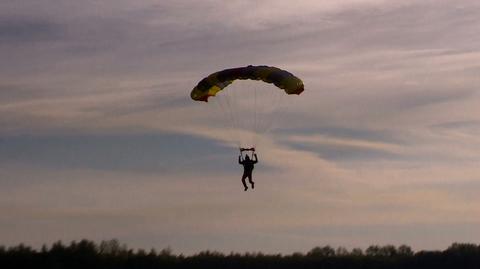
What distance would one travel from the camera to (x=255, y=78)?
220ft

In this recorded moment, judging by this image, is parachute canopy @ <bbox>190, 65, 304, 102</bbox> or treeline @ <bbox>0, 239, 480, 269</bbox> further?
treeline @ <bbox>0, 239, 480, 269</bbox>

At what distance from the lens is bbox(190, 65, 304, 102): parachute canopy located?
219 feet

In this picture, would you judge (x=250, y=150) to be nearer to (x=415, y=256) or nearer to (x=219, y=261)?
(x=219, y=261)

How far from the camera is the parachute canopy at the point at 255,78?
Result: 66.8m

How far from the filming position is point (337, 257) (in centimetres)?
11406

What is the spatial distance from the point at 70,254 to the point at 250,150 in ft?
141

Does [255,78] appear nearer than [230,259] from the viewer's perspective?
Yes

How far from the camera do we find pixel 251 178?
66.4 meters

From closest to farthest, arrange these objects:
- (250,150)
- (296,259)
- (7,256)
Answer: (250,150) < (7,256) < (296,259)

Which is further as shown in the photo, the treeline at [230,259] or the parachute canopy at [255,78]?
the treeline at [230,259]

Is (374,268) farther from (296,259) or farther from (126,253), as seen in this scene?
(126,253)

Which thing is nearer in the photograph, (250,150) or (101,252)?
(250,150)

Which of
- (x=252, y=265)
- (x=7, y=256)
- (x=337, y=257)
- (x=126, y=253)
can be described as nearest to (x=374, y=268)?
(x=337, y=257)

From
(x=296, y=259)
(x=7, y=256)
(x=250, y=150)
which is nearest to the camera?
(x=250, y=150)
